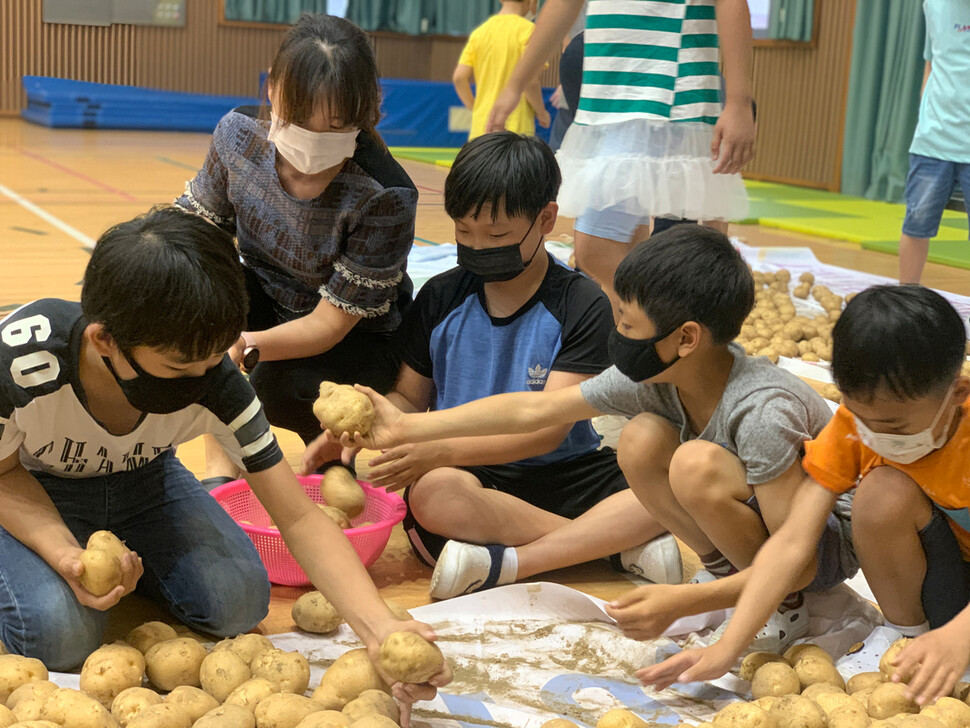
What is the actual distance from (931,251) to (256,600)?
14.4 ft

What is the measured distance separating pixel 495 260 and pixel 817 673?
0.90 meters

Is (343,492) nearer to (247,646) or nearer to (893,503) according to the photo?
(247,646)

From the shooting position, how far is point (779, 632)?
1.70 metres

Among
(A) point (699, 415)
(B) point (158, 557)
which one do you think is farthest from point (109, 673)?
(A) point (699, 415)

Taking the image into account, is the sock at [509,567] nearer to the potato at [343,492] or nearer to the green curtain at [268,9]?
the potato at [343,492]

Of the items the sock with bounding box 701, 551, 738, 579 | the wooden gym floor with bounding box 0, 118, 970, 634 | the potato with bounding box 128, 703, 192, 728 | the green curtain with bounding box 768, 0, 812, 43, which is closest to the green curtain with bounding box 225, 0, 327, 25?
the wooden gym floor with bounding box 0, 118, 970, 634

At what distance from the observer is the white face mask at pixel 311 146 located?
2.10 metres

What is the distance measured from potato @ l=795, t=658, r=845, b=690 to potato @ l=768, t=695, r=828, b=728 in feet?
0.46

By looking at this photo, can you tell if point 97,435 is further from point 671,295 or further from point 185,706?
point 671,295

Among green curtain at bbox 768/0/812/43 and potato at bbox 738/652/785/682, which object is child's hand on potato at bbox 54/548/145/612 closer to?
potato at bbox 738/652/785/682

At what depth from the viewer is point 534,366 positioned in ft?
6.75

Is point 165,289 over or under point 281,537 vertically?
over

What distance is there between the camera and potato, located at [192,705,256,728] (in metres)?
1.32

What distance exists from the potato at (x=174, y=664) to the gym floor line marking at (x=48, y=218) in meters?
3.53
